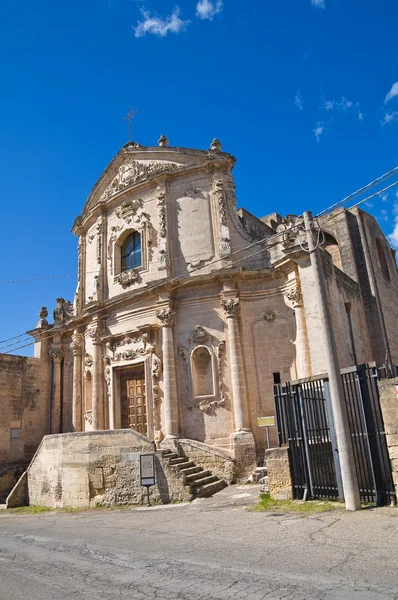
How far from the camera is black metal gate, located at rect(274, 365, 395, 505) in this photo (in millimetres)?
8758

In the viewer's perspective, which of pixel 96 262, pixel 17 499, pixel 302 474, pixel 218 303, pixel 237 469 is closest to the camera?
pixel 302 474

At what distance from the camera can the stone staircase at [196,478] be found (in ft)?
43.1

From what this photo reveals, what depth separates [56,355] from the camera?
22844 millimetres

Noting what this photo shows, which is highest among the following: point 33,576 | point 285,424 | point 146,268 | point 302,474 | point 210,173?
point 210,173

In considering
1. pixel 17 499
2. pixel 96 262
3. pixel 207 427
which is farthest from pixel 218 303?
pixel 17 499

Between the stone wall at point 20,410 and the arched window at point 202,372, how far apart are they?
9097 mm

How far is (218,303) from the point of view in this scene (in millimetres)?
17312

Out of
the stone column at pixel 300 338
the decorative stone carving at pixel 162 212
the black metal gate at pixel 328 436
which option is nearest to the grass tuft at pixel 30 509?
the black metal gate at pixel 328 436

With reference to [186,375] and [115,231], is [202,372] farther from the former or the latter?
[115,231]

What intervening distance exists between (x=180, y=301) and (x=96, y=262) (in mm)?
5868

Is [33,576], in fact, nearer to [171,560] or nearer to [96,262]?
[171,560]

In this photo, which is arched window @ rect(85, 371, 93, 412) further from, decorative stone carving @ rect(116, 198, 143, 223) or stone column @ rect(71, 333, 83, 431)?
decorative stone carving @ rect(116, 198, 143, 223)

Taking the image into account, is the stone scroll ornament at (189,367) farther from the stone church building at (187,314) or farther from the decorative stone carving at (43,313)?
the decorative stone carving at (43,313)

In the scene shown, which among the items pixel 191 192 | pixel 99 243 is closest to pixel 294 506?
pixel 191 192
